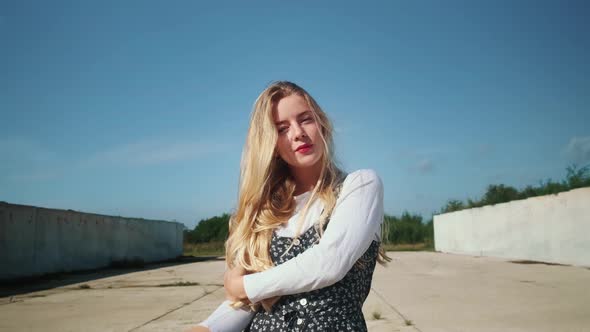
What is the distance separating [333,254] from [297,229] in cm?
20

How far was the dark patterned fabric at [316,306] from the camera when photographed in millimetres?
1289

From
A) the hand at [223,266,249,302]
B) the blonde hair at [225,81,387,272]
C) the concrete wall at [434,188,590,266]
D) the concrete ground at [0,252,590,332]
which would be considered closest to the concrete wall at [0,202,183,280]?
the concrete ground at [0,252,590,332]

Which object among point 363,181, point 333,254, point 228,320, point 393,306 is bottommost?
point 393,306

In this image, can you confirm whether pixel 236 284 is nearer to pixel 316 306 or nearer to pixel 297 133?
pixel 316 306

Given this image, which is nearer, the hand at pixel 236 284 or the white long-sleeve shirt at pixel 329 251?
the white long-sleeve shirt at pixel 329 251

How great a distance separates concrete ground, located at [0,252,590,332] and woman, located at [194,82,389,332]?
2.17m

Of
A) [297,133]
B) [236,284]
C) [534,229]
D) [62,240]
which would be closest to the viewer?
[236,284]

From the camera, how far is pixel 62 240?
1041cm

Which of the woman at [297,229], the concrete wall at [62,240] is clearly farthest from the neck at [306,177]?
the concrete wall at [62,240]

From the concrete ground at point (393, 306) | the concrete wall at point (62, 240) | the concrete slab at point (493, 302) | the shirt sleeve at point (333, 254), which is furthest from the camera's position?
the concrete wall at point (62, 240)

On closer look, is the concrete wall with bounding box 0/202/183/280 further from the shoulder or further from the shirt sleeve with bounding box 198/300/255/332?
the shoulder

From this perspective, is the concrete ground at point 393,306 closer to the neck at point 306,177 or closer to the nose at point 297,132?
the neck at point 306,177

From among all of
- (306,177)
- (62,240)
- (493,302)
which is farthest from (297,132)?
(62,240)

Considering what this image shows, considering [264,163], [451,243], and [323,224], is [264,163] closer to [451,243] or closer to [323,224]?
[323,224]
